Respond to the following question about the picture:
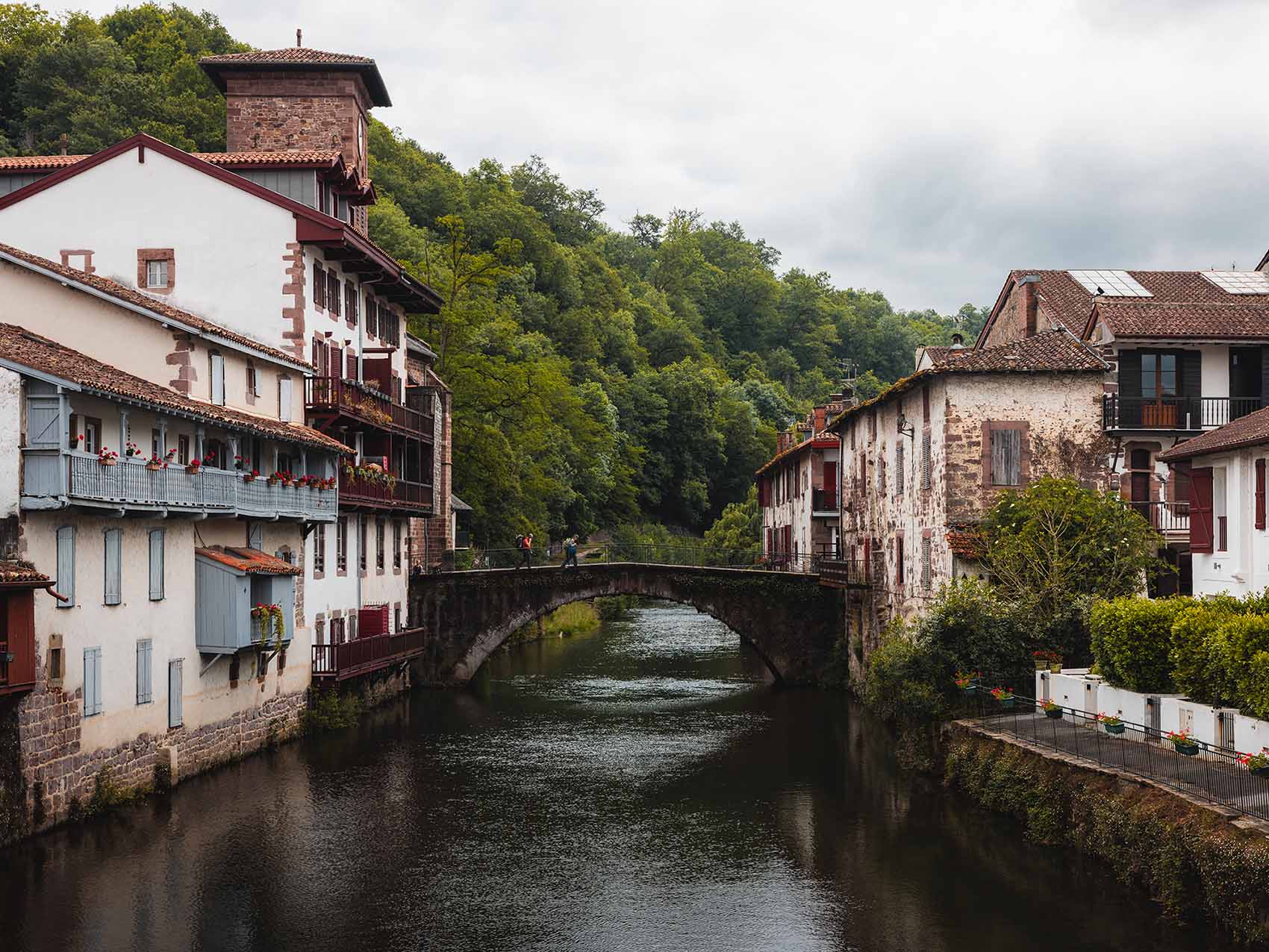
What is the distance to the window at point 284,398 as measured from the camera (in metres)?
42.0

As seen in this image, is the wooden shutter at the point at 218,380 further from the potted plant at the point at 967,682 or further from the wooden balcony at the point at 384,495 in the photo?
the potted plant at the point at 967,682

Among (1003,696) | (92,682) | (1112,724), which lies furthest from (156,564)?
(1112,724)

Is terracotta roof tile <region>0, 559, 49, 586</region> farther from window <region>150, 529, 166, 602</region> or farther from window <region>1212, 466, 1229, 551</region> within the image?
window <region>1212, 466, 1229, 551</region>

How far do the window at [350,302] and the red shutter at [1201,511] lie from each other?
28.3 m

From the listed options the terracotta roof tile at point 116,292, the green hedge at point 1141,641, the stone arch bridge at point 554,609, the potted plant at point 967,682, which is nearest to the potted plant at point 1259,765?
the green hedge at point 1141,641

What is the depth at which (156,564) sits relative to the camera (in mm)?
33219

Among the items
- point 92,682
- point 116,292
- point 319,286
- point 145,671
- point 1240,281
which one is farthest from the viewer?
point 1240,281

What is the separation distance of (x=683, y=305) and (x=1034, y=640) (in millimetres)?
120580

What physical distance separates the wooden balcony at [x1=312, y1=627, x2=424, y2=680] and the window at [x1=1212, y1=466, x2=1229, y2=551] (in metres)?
25.8

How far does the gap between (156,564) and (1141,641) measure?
→ 22067 millimetres

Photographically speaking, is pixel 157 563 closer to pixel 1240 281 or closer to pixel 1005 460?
pixel 1005 460

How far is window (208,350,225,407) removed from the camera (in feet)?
124

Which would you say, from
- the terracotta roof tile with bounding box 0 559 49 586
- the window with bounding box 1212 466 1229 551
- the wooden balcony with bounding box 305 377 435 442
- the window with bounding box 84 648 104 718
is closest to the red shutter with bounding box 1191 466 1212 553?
the window with bounding box 1212 466 1229 551

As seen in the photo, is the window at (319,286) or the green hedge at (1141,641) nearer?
the green hedge at (1141,641)
